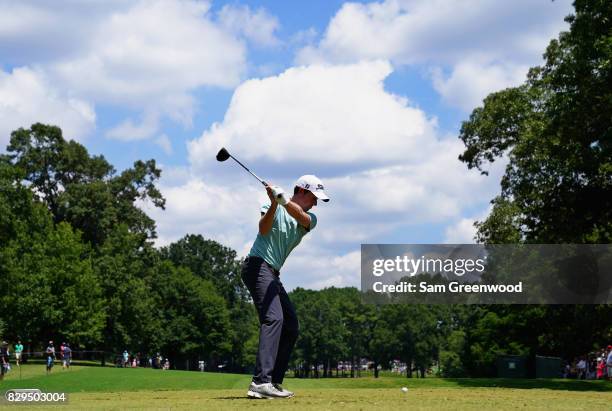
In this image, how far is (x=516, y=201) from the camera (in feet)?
137

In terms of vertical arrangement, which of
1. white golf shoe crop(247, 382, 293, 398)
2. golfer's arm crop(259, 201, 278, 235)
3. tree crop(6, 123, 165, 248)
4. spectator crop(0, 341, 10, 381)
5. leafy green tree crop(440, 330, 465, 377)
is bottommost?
white golf shoe crop(247, 382, 293, 398)

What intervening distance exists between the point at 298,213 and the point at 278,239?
1.82 ft

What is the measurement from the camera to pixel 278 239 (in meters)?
11.0

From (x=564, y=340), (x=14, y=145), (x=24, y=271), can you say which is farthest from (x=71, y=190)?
(x=564, y=340)

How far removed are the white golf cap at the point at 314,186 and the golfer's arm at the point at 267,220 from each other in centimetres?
64

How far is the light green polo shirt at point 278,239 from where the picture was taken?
10914 mm

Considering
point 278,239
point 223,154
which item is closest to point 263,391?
point 278,239

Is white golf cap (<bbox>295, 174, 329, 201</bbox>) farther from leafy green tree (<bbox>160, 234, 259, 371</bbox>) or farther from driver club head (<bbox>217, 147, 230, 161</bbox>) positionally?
leafy green tree (<bbox>160, 234, 259, 371</bbox>)

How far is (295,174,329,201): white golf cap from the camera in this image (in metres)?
10.9

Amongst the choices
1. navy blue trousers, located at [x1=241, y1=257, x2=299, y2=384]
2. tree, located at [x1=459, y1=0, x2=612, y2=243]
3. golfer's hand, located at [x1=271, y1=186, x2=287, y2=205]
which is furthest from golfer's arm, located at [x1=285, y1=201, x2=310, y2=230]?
tree, located at [x1=459, y1=0, x2=612, y2=243]

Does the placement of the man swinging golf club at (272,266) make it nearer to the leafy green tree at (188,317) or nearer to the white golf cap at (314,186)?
the white golf cap at (314,186)

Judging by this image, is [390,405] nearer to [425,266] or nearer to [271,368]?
[271,368]

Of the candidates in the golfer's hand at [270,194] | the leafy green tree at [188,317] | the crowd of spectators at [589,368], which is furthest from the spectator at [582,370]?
the leafy green tree at [188,317]

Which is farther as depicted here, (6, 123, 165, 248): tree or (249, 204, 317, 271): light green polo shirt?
(6, 123, 165, 248): tree
